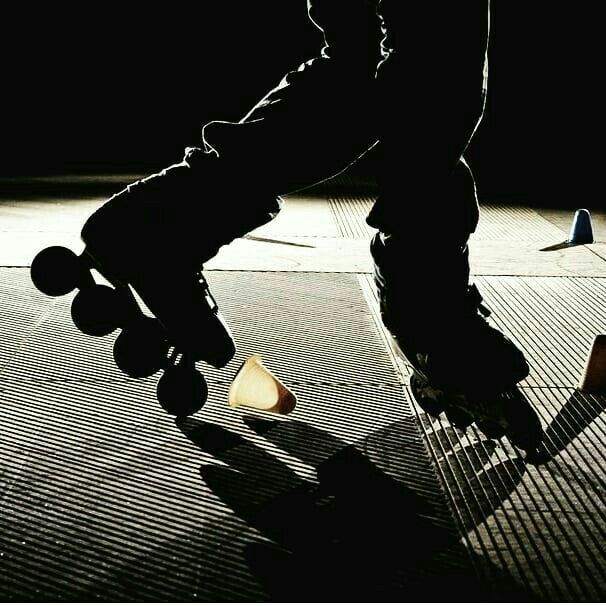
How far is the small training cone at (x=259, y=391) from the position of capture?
1836mm

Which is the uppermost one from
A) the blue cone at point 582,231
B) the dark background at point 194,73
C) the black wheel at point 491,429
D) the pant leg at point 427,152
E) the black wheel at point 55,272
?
the pant leg at point 427,152

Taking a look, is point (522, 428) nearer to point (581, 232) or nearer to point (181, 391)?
point (181, 391)

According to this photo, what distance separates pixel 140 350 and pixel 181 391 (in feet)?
0.48

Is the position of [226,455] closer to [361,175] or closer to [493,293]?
[493,293]

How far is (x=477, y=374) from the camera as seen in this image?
1.57 meters

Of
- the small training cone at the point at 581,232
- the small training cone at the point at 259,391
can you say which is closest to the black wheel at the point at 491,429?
the small training cone at the point at 259,391

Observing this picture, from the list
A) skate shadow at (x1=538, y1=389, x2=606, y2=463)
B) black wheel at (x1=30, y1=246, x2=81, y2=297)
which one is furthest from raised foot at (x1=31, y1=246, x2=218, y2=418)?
skate shadow at (x1=538, y1=389, x2=606, y2=463)

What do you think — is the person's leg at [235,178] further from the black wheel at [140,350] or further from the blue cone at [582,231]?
the blue cone at [582,231]

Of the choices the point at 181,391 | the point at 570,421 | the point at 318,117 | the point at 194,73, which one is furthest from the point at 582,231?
the point at 194,73

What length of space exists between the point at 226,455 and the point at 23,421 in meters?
0.54


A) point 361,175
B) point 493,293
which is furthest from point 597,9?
point 493,293

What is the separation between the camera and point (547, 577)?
1209 millimetres

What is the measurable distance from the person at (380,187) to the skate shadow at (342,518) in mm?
248

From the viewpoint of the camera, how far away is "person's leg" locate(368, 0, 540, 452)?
4.86 ft
